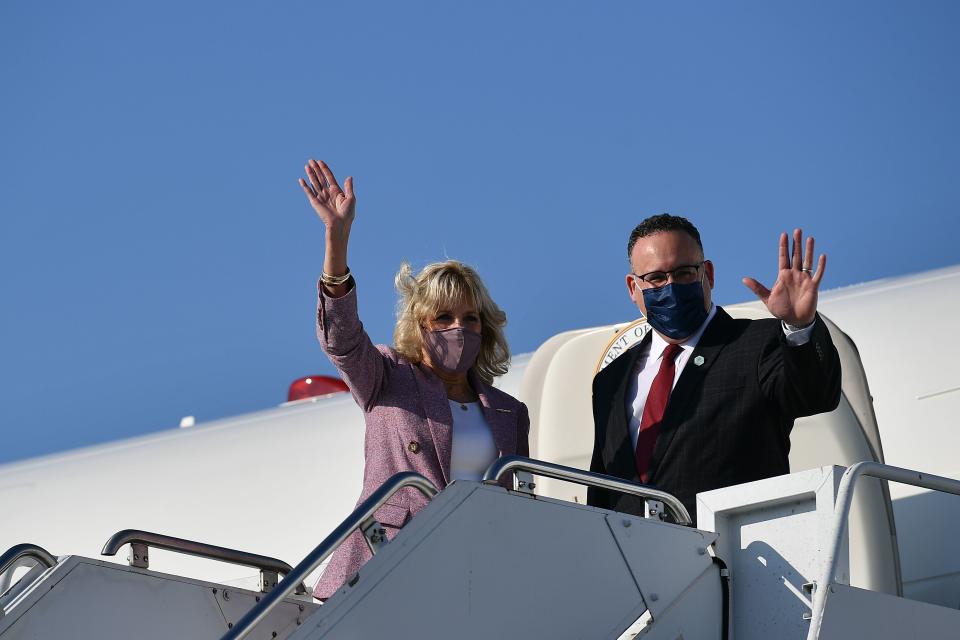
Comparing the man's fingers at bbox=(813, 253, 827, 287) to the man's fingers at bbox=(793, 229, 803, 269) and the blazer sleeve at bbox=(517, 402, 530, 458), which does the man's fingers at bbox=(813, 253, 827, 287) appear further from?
the blazer sleeve at bbox=(517, 402, 530, 458)

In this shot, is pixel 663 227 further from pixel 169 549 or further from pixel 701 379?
pixel 169 549

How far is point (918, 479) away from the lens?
4.64m

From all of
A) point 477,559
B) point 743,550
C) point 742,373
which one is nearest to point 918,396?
point 742,373

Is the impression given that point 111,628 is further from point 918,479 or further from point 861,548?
point 861,548

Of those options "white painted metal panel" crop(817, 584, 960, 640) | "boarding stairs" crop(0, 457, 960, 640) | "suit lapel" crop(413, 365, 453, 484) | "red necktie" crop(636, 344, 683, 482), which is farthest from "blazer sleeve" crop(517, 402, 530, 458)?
"white painted metal panel" crop(817, 584, 960, 640)

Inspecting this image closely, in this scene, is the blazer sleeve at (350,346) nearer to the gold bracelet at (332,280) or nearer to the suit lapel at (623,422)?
the gold bracelet at (332,280)

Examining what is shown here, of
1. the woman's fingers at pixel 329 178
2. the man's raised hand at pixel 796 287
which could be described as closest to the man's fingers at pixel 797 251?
the man's raised hand at pixel 796 287

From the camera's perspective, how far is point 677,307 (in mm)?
5539

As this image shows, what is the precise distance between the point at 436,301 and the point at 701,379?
126cm

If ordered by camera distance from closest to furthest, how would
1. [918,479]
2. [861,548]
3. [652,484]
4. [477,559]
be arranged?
1. [477,559]
2. [918,479]
3. [652,484]
4. [861,548]

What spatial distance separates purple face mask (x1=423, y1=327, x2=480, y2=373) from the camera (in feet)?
18.6

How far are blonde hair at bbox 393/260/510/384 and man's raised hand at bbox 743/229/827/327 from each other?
4.67 ft

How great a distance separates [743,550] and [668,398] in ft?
3.36

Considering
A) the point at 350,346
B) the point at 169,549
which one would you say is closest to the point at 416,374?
the point at 350,346
